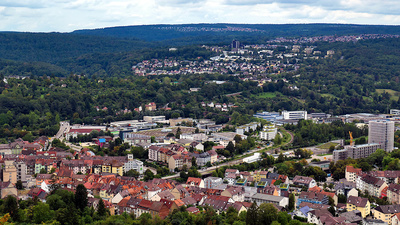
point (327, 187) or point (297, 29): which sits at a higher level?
point (297, 29)

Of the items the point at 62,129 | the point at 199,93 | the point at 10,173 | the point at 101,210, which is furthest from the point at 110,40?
the point at 101,210

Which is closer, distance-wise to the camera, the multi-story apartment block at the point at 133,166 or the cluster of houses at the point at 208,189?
the cluster of houses at the point at 208,189

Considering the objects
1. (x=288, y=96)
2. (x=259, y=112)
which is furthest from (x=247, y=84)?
(x=259, y=112)

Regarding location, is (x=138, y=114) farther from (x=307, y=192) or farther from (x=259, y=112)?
(x=307, y=192)

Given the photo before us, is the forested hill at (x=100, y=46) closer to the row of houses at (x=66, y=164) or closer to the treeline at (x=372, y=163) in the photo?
the row of houses at (x=66, y=164)

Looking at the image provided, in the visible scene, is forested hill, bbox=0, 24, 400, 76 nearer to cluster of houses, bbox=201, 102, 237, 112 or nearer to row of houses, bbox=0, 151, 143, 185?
cluster of houses, bbox=201, 102, 237, 112

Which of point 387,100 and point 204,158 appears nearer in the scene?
point 204,158

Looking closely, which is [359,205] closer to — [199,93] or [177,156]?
[177,156]

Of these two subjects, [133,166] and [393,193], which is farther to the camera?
[133,166]

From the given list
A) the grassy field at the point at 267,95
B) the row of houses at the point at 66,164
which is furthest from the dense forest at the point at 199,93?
the row of houses at the point at 66,164
